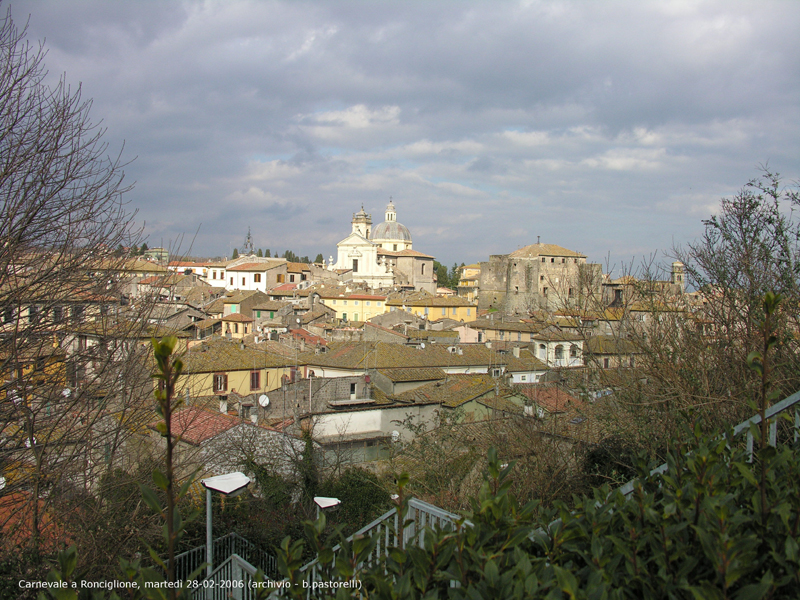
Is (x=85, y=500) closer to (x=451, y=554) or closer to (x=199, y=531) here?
(x=199, y=531)

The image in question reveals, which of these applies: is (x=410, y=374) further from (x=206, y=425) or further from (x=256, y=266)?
(x=256, y=266)

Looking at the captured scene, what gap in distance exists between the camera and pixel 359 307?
161 ft

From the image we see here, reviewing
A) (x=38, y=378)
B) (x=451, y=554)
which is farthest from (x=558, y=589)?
(x=38, y=378)

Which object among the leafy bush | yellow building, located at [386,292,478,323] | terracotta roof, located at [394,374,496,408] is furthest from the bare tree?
yellow building, located at [386,292,478,323]

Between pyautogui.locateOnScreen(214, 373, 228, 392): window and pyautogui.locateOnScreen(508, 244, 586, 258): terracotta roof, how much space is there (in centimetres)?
3824

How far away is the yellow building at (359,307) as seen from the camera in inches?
1918

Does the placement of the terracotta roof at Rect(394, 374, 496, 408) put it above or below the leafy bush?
below

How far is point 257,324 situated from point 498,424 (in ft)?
96.2

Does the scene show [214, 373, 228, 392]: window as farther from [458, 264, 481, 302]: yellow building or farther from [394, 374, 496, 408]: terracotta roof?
[458, 264, 481, 302]: yellow building

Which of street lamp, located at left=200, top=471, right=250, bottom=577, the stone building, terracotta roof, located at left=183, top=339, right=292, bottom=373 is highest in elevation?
the stone building

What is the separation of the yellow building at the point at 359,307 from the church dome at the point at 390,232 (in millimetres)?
32878

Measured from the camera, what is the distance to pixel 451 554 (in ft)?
5.85

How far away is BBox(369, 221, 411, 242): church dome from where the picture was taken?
81.4 meters

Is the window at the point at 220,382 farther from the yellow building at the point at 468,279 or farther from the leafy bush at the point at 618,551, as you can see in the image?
the yellow building at the point at 468,279
